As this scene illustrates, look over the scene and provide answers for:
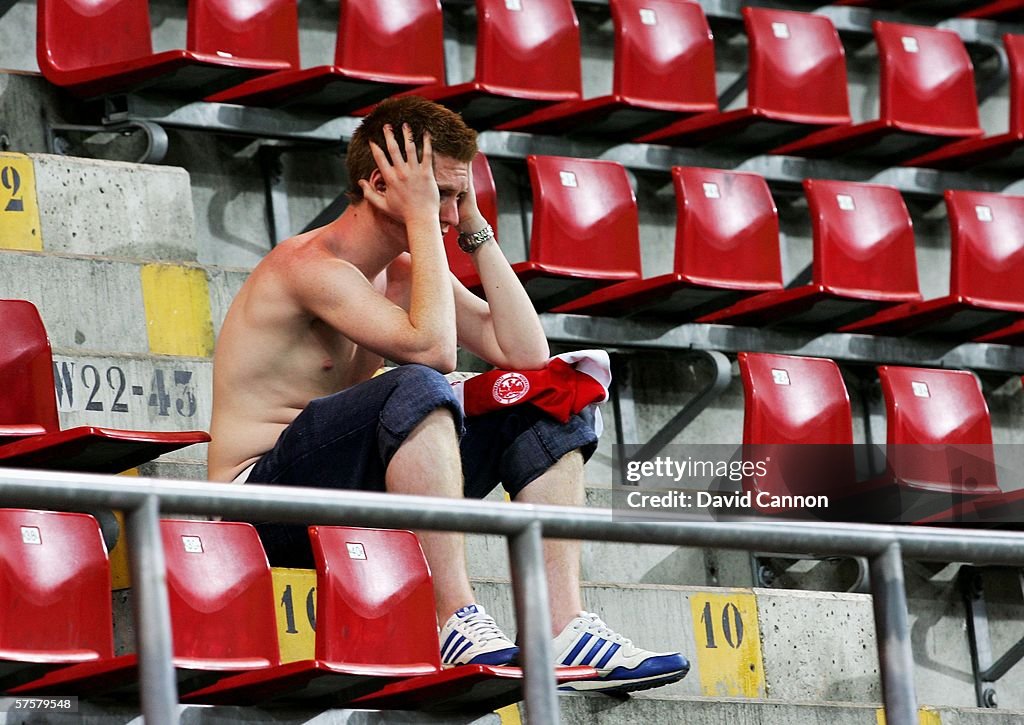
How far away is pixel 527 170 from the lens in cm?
361

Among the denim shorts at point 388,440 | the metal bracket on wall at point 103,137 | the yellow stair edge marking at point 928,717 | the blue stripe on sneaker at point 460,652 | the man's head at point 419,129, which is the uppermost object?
the metal bracket on wall at point 103,137

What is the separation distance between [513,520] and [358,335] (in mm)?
1056

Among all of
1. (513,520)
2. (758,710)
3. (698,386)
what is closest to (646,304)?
(698,386)

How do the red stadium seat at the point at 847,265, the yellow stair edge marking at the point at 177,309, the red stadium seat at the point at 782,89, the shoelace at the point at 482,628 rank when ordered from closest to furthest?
the shoelace at the point at 482,628 → the yellow stair edge marking at the point at 177,309 → the red stadium seat at the point at 847,265 → the red stadium seat at the point at 782,89

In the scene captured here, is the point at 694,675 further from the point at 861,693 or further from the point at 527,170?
the point at 527,170

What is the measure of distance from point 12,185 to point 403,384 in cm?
104

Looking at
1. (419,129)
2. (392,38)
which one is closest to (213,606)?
(419,129)

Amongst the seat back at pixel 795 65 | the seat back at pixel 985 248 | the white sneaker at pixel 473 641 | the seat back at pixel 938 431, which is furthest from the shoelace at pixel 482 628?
the seat back at pixel 795 65

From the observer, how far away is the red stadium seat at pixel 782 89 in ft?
12.3

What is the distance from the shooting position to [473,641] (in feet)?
6.84

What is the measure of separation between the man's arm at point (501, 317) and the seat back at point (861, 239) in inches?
46.4

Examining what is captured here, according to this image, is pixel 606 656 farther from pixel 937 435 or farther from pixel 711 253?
pixel 711 253

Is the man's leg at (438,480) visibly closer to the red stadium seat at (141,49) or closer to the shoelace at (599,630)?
the shoelace at (599,630)

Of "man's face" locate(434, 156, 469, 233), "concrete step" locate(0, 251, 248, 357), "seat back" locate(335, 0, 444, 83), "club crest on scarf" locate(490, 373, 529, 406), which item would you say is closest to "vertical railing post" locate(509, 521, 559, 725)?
"club crest on scarf" locate(490, 373, 529, 406)
